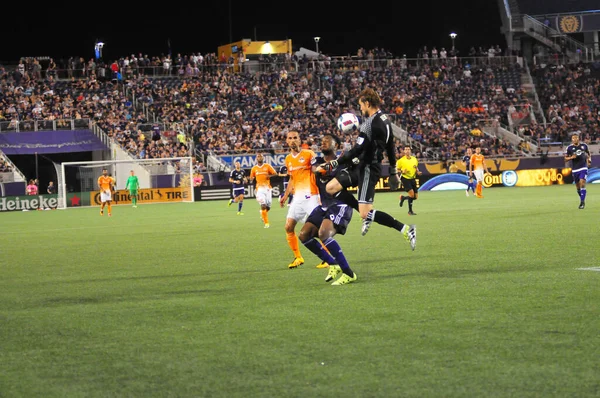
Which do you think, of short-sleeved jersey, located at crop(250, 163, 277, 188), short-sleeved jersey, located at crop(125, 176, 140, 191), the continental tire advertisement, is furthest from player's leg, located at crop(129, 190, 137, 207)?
short-sleeved jersey, located at crop(250, 163, 277, 188)

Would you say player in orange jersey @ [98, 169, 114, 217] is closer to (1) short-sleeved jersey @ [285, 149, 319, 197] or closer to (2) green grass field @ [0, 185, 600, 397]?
(2) green grass field @ [0, 185, 600, 397]

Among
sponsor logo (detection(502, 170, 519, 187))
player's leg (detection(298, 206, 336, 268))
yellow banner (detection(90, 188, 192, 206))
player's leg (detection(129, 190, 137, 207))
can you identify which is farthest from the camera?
sponsor logo (detection(502, 170, 519, 187))

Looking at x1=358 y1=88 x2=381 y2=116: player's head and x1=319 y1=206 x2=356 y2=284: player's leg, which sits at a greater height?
x1=358 y1=88 x2=381 y2=116: player's head

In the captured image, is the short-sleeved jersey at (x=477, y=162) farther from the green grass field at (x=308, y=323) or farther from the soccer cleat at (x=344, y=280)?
the soccer cleat at (x=344, y=280)

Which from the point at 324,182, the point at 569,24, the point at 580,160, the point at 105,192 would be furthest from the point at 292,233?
the point at 569,24

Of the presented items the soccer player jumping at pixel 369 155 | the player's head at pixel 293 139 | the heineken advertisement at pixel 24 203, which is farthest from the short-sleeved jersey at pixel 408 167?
the heineken advertisement at pixel 24 203

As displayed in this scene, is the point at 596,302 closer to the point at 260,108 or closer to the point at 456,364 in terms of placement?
the point at 456,364

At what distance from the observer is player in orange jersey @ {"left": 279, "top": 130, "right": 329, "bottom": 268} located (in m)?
12.7

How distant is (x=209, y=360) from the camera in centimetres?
638

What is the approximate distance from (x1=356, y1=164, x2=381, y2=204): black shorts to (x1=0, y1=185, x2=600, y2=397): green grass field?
104 centimetres

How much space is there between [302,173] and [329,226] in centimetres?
220

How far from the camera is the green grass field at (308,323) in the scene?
5.65m

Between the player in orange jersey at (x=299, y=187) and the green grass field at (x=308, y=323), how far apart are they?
2.17ft

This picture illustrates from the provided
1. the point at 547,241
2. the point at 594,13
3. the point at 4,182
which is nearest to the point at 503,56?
the point at 594,13
